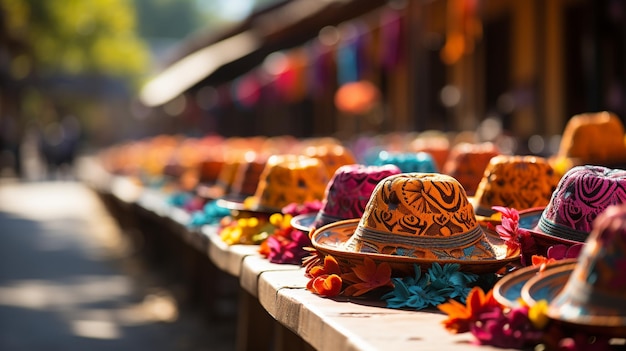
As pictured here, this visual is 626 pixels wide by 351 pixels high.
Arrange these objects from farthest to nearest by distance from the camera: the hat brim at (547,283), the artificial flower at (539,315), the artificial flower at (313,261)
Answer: the artificial flower at (313,261)
the hat brim at (547,283)
the artificial flower at (539,315)

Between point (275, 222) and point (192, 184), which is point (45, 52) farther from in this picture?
point (275, 222)

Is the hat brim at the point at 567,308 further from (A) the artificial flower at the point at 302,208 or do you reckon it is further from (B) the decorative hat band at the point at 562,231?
(A) the artificial flower at the point at 302,208

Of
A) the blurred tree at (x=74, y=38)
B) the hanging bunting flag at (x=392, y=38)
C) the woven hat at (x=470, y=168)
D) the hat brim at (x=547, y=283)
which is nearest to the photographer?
the hat brim at (x=547, y=283)

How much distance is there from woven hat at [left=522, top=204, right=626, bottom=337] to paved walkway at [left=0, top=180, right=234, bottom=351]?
4415mm

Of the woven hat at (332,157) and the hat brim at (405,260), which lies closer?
the hat brim at (405,260)

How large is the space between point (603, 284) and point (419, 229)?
962 mm

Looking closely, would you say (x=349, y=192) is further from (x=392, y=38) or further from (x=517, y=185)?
(x=392, y=38)

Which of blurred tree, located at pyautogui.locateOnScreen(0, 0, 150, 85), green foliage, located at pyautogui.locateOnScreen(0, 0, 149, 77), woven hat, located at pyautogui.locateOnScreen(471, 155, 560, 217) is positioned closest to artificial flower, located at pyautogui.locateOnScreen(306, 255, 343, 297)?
woven hat, located at pyautogui.locateOnScreen(471, 155, 560, 217)

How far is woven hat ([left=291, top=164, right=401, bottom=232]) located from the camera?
361cm

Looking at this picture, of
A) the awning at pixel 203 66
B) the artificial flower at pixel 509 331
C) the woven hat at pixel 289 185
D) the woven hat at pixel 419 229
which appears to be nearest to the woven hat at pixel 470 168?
the woven hat at pixel 289 185

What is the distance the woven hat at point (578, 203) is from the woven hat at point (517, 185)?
807 mm

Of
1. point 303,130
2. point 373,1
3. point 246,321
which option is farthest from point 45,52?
point 246,321

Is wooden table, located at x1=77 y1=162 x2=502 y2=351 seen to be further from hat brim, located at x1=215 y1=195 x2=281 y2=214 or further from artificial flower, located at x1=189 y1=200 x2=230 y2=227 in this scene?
artificial flower, located at x1=189 y1=200 x2=230 y2=227

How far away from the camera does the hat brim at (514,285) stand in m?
2.30
